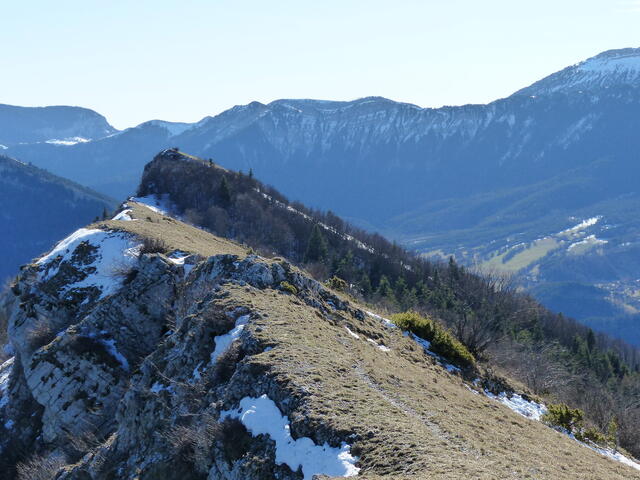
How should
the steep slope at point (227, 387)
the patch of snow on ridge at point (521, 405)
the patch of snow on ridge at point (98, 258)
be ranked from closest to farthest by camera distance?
the steep slope at point (227, 387)
the patch of snow on ridge at point (521, 405)
the patch of snow on ridge at point (98, 258)

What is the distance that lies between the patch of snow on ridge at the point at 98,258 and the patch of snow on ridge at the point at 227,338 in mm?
16433

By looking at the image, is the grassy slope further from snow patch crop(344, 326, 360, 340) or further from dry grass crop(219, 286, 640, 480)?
snow patch crop(344, 326, 360, 340)

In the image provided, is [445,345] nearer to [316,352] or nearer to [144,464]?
[316,352]

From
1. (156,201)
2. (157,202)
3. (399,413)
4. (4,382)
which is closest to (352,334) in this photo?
(399,413)

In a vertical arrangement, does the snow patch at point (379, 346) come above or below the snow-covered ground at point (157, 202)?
above

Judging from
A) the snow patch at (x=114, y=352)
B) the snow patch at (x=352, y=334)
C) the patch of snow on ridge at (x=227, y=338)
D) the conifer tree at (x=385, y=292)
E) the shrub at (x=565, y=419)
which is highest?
the patch of snow on ridge at (x=227, y=338)

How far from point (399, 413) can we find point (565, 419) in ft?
45.0

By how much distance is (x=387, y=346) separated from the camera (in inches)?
1186

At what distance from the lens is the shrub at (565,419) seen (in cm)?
2752

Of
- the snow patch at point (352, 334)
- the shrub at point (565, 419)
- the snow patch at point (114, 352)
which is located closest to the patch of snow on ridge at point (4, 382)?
the snow patch at point (114, 352)

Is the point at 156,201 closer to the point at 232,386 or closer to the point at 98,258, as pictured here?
the point at 98,258

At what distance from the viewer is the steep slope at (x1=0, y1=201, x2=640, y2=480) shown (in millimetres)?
17031

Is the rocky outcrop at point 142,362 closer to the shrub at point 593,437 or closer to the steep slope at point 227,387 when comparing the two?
the steep slope at point 227,387

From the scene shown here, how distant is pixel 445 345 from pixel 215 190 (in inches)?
2912
